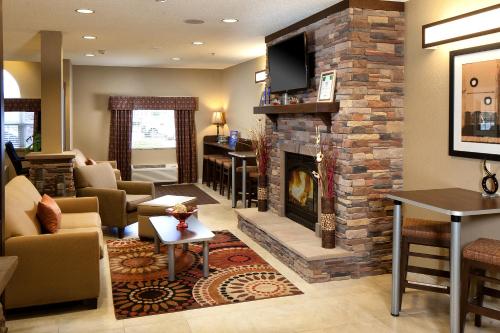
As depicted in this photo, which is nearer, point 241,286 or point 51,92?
point 241,286

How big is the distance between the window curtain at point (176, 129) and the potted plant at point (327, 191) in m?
5.96

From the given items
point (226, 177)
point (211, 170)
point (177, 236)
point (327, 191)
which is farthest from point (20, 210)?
point (211, 170)

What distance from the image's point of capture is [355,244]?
4.22 metres

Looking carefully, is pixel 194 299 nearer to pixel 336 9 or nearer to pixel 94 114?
pixel 336 9

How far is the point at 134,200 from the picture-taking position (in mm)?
5898

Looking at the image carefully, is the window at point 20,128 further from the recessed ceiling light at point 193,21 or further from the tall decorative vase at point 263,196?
the tall decorative vase at point 263,196

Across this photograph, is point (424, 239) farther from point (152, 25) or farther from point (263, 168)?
point (152, 25)

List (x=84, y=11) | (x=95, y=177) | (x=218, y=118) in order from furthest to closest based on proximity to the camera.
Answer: (x=218, y=118), (x=95, y=177), (x=84, y=11)

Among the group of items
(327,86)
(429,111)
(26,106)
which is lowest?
(429,111)

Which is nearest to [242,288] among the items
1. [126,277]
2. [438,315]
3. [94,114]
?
[126,277]

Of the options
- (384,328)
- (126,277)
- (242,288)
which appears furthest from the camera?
(126,277)

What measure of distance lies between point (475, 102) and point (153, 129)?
752 cm

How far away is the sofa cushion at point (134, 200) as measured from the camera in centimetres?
579

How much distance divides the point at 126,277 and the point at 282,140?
235 centimetres
